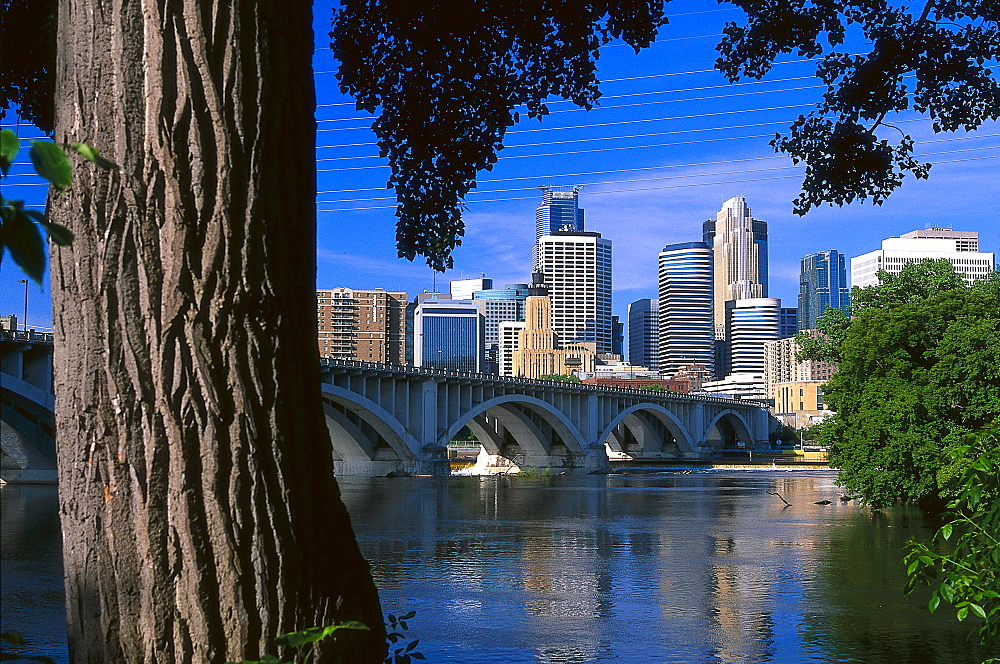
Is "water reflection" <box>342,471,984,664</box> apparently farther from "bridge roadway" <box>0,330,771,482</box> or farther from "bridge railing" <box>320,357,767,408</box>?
"bridge railing" <box>320,357,767,408</box>

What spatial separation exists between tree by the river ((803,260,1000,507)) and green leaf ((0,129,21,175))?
3378 centimetres

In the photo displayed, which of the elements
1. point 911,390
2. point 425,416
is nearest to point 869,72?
point 911,390

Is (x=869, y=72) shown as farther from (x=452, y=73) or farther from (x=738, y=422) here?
(x=738, y=422)

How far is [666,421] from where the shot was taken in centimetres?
11631

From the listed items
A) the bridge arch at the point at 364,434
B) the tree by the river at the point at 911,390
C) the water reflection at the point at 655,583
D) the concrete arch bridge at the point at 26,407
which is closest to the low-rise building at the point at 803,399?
the bridge arch at the point at 364,434

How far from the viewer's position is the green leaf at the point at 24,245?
95.7 inches

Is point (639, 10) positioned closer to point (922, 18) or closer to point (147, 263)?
point (922, 18)

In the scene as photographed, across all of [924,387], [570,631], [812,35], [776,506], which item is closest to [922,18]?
[812,35]

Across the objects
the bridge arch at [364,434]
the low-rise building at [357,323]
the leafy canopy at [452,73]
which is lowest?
the bridge arch at [364,434]

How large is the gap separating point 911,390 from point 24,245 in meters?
37.8

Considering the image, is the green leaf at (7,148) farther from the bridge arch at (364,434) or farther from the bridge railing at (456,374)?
the bridge arch at (364,434)

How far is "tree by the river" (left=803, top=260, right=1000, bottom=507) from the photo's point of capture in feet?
117

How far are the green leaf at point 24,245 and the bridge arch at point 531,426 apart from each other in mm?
84827

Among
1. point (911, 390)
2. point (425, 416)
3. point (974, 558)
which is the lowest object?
point (974, 558)
